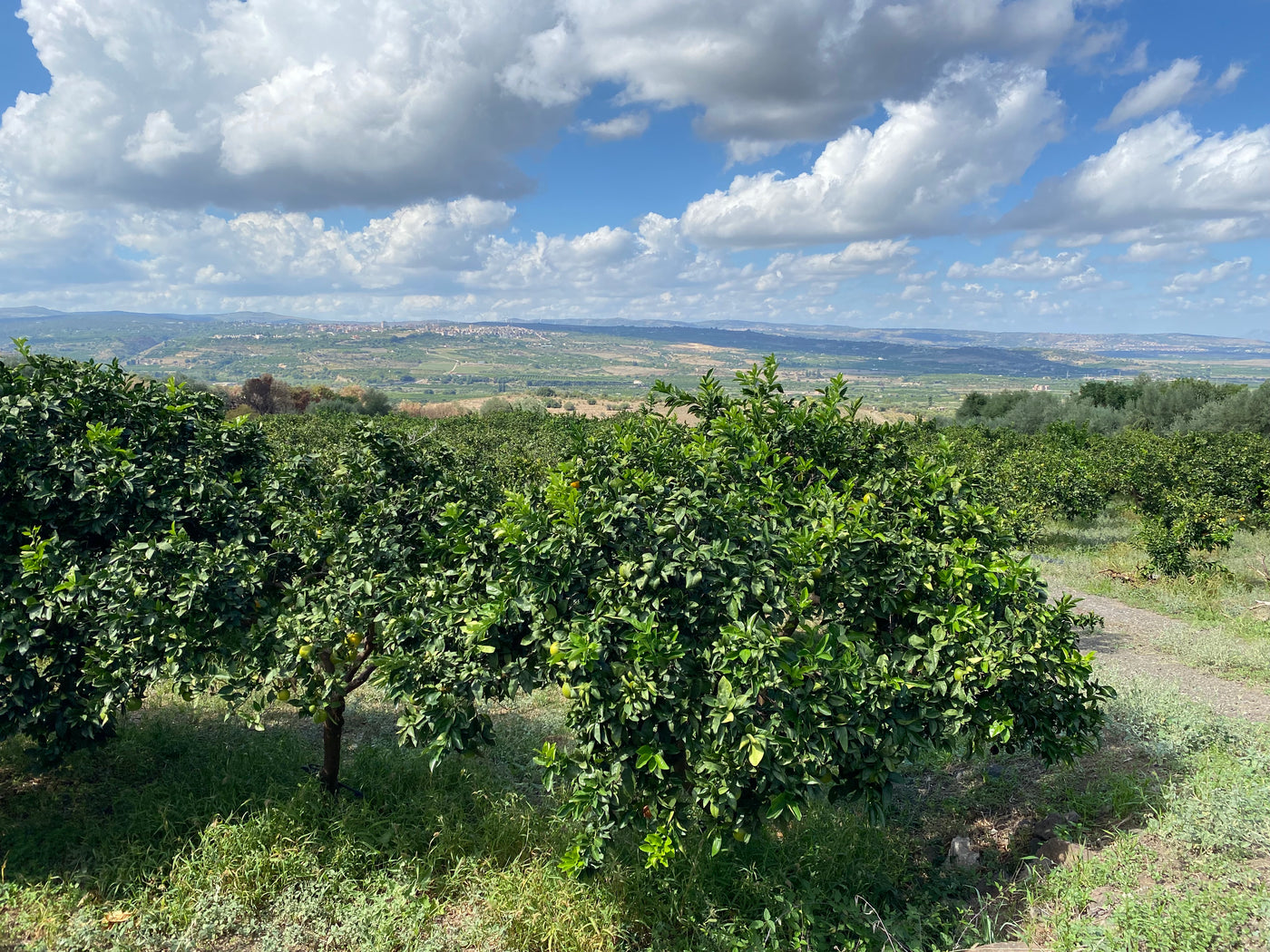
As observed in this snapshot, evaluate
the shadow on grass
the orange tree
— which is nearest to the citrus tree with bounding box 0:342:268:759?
the shadow on grass

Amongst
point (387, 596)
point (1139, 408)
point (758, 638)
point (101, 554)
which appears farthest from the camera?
point (1139, 408)

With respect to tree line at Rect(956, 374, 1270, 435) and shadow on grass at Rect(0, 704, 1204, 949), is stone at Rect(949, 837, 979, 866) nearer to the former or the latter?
shadow on grass at Rect(0, 704, 1204, 949)

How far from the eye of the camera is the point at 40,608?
4.98m

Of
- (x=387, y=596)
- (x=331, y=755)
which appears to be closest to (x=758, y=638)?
(x=387, y=596)

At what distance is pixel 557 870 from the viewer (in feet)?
18.1

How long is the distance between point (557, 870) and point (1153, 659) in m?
10.1

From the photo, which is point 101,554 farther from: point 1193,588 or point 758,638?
point 1193,588

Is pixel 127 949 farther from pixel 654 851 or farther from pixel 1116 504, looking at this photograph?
pixel 1116 504

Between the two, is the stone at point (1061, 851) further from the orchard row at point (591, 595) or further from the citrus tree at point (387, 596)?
the citrus tree at point (387, 596)

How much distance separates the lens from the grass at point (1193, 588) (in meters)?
10.5

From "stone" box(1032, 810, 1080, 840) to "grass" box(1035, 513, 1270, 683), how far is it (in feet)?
18.5

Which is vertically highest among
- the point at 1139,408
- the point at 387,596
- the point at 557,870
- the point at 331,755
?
the point at 1139,408

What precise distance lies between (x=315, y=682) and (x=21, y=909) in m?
2.76

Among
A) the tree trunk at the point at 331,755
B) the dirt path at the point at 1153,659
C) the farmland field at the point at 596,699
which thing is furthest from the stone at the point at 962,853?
the tree trunk at the point at 331,755
